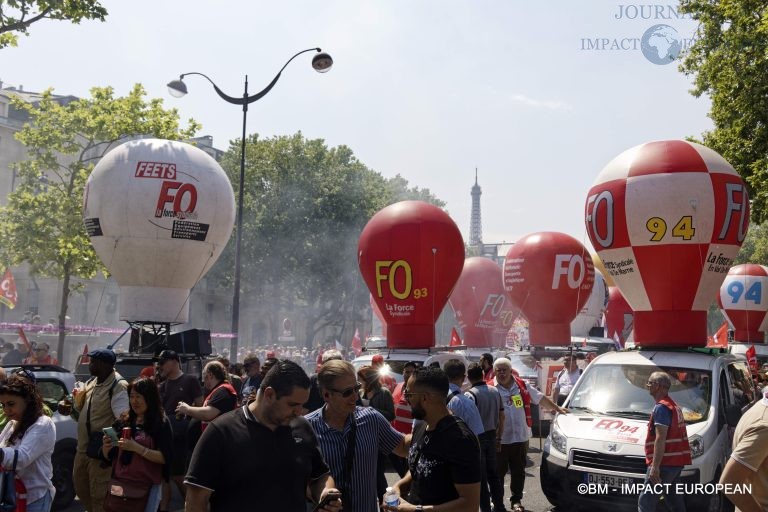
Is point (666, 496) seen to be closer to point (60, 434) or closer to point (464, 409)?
point (464, 409)

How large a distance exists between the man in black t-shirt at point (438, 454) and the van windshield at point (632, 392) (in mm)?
4851

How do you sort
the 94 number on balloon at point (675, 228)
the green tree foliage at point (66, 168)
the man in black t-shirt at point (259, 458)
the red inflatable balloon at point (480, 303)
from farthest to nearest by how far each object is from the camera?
1. the red inflatable balloon at point (480, 303)
2. the green tree foliage at point (66, 168)
3. the 94 number on balloon at point (675, 228)
4. the man in black t-shirt at point (259, 458)

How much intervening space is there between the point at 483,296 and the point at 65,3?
719 inches

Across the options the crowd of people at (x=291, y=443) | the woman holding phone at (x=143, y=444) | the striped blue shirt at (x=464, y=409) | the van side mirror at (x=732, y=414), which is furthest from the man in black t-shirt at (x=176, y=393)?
the van side mirror at (x=732, y=414)

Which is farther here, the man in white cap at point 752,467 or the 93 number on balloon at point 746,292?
the 93 number on balloon at point 746,292

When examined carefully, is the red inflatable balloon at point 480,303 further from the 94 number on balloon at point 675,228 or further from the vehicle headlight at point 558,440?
the vehicle headlight at point 558,440

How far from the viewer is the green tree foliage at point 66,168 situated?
24.4m

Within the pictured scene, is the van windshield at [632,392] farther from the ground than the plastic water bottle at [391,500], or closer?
farther from the ground

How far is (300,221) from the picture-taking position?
153ft


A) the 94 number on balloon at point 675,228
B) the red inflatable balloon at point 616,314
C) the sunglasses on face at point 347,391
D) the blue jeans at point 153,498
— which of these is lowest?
the blue jeans at point 153,498

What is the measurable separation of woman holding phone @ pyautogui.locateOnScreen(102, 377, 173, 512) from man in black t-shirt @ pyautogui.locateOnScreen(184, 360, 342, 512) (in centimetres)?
212

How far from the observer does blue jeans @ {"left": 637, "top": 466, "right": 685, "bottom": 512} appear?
7090 millimetres

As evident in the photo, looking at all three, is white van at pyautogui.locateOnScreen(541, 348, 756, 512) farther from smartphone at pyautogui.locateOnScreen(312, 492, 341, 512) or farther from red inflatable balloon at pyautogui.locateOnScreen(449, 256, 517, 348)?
red inflatable balloon at pyautogui.locateOnScreen(449, 256, 517, 348)

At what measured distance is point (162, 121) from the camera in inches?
1004
